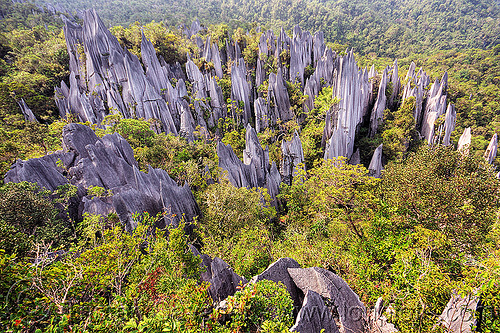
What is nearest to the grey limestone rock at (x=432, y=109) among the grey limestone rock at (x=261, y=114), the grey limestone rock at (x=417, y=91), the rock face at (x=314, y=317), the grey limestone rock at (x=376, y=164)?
the grey limestone rock at (x=417, y=91)

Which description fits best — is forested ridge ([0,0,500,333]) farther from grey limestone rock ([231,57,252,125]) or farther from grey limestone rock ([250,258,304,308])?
grey limestone rock ([231,57,252,125])

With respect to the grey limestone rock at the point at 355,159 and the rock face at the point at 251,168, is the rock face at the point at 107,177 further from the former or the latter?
the grey limestone rock at the point at 355,159

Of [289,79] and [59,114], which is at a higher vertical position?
[289,79]

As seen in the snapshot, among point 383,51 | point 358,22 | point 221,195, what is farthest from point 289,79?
point 358,22

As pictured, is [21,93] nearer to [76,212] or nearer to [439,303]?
[76,212]

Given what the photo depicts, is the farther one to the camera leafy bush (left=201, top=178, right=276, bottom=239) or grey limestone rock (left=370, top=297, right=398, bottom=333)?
leafy bush (left=201, top=178, right=276, bottom=239)

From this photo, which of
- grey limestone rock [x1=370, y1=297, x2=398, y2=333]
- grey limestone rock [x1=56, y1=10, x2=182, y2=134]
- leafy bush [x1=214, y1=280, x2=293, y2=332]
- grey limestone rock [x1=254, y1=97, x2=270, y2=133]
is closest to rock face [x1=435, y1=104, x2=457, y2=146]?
grey limestone rock [x1=254, y1=97, x2=270, y2=133]
